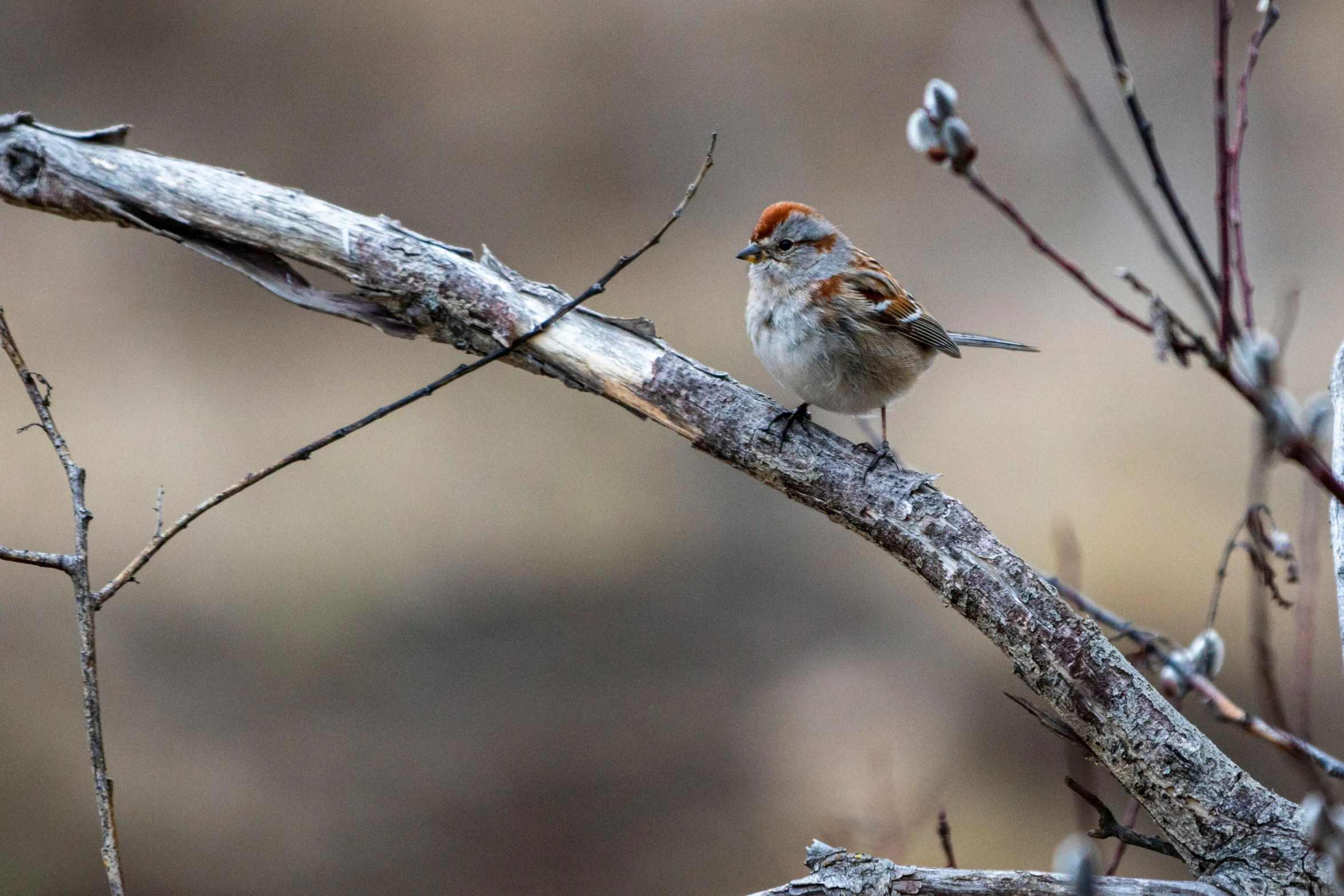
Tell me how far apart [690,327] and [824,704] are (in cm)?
263

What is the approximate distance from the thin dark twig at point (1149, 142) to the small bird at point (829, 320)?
1687mm

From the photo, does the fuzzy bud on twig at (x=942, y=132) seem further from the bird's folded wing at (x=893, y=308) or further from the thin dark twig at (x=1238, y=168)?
the bird's folded wing at (x=893, y=308)

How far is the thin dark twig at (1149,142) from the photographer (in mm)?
874

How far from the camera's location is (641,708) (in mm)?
5449

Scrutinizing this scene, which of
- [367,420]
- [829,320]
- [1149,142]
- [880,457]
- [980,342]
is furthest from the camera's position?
[980,342]

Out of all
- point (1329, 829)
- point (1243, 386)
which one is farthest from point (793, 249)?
point (1329, 829)

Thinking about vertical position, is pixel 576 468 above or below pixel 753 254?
above

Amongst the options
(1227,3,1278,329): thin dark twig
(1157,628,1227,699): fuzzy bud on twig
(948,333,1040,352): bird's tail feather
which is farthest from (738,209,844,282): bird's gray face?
(1227,3,1278,329): thin dark twig

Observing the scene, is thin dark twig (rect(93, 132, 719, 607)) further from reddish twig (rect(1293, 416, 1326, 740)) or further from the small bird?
reddish twig (rect(1293, 416, 1326, 740))

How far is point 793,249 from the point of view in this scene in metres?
2.90

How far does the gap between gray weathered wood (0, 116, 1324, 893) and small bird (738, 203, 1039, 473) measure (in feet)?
1.42

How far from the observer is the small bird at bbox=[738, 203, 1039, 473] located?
272 centimetres

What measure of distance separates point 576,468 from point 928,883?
4.76 m

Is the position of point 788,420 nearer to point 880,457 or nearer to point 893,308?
point 880,457
